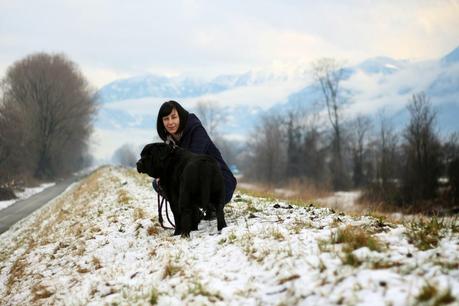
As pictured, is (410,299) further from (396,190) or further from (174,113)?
(396,190)

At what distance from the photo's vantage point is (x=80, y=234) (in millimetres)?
9078

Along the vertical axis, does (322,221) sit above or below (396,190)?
above

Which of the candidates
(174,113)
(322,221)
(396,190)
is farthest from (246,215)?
(396,190)

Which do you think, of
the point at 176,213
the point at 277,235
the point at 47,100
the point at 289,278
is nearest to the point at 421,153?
the point at 176,213

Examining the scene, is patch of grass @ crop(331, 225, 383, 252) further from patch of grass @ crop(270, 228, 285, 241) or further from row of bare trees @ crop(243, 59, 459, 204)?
row of bare trees @ crop(243, 59, 459, 204)

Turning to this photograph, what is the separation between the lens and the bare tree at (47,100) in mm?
55062

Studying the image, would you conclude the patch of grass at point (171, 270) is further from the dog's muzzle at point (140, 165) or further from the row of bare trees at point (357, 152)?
the row of bare trees at point (357, 152)

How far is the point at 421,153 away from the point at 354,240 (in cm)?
2739

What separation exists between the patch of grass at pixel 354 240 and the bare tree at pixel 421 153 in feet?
81.2

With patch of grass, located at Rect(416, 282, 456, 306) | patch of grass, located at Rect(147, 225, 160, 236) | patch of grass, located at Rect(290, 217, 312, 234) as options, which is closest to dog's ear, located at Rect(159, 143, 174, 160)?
patch of grass, located at Rect(147, 225, 160, 236)

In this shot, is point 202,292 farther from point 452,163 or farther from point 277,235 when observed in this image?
point 452,163

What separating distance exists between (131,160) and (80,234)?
187582 millimetres

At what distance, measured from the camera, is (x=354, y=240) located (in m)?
4.18

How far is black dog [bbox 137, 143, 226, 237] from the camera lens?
5.84 m
